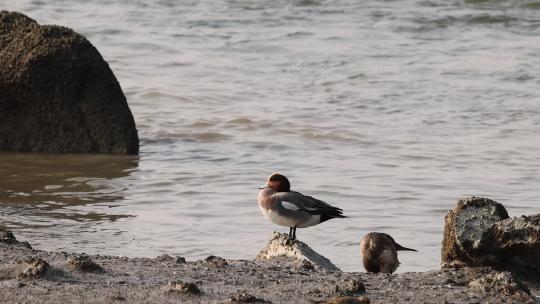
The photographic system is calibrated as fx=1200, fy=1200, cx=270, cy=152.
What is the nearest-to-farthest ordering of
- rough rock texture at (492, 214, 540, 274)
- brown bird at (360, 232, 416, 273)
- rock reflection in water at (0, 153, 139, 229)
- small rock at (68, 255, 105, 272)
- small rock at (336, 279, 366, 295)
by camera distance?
small rock at (336, 279, 366, 295) → small rock at (68, 255, 105, 272) → rough rock texture at (492, 214, 540, 274) → brown bird at (360, 232, 416, 273) → rock reflection in water at (0, 153, 139, 229)

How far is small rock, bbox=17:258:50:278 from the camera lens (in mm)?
5898

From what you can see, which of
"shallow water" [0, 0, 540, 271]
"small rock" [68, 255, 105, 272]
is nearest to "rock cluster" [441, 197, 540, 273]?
"shallow water" [0, 0, 540, 271]

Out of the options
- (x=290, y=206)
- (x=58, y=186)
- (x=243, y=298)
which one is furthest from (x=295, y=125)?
(x=243, y=298)

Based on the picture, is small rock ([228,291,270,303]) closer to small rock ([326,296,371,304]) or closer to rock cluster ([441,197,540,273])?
small rock ([326,296,371,304])

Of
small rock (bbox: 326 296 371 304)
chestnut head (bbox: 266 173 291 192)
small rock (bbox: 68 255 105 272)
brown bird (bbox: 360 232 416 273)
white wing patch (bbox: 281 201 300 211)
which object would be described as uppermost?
chestnut head (bbox: 266 173 291 192)

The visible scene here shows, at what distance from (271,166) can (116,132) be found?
5.16ft

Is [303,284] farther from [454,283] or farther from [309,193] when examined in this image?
[309,193]

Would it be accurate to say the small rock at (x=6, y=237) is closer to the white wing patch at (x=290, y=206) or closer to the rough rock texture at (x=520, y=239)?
the white wing patch at (x=290, y=206)

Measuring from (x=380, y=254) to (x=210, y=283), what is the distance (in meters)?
1.38

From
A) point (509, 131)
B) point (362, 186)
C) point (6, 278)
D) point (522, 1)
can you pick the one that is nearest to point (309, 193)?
point (362, 186)

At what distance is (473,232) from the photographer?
21.5 feet

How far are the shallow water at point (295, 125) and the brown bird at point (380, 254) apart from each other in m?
0.67

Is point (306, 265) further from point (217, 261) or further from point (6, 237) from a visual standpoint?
point (6, 237)

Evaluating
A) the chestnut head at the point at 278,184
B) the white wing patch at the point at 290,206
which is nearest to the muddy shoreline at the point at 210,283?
the white wing patch at the point at 290,206
